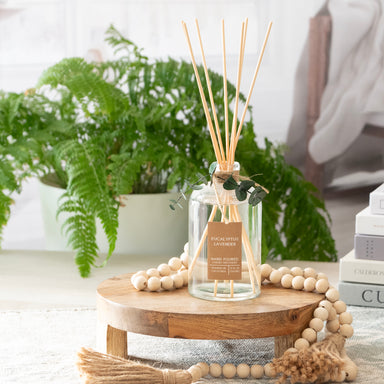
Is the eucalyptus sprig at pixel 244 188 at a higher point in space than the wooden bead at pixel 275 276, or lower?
higher

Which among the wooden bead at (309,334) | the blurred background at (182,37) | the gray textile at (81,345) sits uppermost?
the blurred background at (182,37)

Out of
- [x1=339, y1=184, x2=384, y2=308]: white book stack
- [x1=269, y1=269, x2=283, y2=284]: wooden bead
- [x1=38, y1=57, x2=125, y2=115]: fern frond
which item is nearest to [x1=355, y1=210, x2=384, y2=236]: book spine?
[x1=339, y1=184, x2=384, y2=308]: white book stack

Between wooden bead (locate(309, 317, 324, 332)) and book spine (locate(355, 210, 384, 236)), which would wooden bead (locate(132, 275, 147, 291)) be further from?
book spine (locate(355, 210, 384, 236))

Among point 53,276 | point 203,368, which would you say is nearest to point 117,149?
point 53,276

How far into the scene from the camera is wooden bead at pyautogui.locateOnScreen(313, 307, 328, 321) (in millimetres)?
788

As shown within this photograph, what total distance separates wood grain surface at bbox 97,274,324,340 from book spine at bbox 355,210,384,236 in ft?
0.91

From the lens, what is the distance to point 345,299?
108 centimetres

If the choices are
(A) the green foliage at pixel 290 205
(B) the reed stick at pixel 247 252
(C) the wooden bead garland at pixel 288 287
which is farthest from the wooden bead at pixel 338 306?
(A) the green foliage at pixel 290 205

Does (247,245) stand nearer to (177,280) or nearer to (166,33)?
(177,280)

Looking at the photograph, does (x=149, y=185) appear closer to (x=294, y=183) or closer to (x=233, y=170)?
(x=294, y=183)

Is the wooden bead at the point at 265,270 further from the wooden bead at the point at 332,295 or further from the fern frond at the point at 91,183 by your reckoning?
the fern frond at the point at 91,183

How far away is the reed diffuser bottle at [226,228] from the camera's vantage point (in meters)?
0.79

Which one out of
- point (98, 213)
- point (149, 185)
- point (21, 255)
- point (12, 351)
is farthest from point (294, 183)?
point (12, 351)

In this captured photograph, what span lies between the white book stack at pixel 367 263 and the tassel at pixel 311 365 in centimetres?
31
